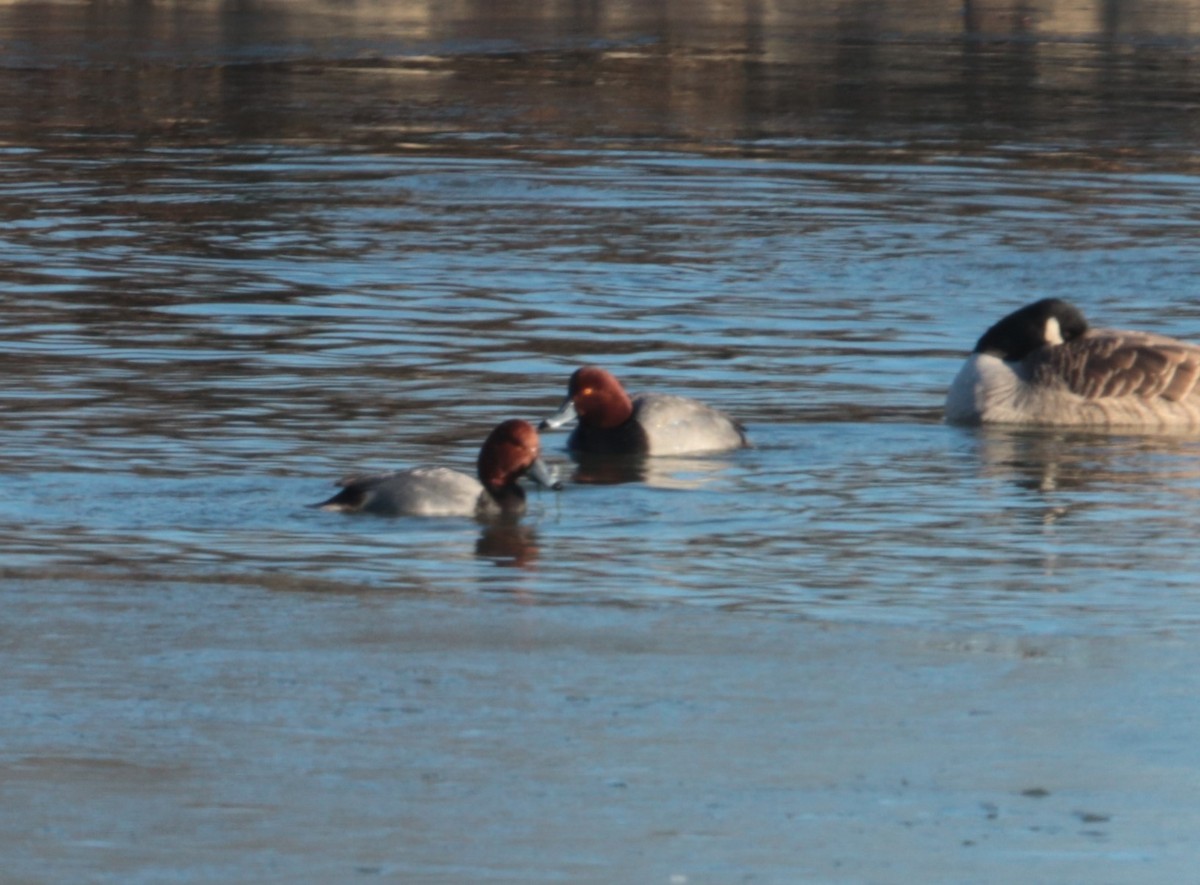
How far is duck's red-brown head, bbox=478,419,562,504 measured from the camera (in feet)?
34.6

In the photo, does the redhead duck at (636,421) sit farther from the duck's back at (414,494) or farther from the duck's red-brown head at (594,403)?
the duck's back at (414,494)

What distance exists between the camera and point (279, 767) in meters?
6.55

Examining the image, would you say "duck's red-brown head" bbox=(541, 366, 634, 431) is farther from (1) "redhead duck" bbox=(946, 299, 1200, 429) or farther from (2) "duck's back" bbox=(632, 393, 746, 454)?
(1) "redhead duck" bbox=(946, 299, 1200, 429)

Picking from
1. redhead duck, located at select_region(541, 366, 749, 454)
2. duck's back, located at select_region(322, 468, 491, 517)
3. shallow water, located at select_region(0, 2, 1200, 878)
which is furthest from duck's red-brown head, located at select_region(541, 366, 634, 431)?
duck's back, located at select_region(322, 468, 491, 517)

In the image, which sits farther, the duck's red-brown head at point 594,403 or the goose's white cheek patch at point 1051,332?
the goose's white cheek patch at point 1051,332

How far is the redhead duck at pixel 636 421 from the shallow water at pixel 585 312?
12 centimetres

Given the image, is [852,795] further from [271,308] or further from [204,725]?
[271,308]

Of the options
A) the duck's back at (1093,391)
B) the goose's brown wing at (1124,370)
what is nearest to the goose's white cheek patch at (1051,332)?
the goose's brown wing at (1124,370)

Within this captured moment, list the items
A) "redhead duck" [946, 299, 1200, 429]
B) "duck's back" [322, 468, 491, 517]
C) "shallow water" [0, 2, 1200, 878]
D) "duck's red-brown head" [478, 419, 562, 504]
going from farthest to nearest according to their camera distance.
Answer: "redhead duck" [946, 299, 1200, 429]
"duck's red-brown head" [478, 419, 562, 504]
"duck's back" [322, 468, 491, 517]
"shallow water" [0, 2, 1200, 878]

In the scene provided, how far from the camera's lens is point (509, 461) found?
415 inches

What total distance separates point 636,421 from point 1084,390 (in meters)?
2.39

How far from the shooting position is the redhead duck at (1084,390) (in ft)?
42.1

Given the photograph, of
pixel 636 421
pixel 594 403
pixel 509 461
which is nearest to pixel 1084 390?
pixel 636 421

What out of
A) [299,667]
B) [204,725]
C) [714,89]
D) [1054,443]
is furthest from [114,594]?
[714,89]
